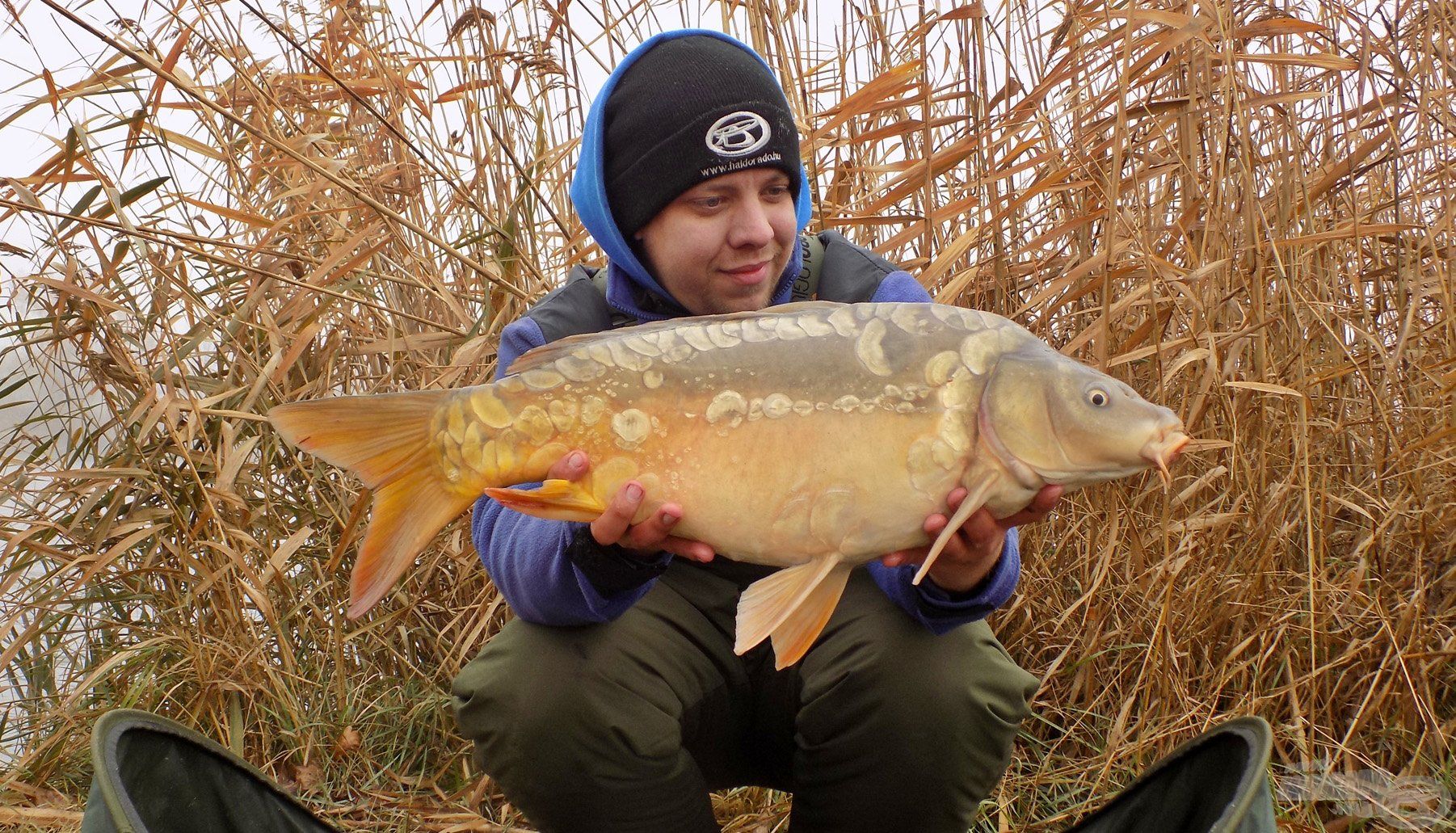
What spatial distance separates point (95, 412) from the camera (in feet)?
7.75

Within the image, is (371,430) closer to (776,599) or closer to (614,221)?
(776,599)

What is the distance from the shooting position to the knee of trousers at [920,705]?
57.9 inches

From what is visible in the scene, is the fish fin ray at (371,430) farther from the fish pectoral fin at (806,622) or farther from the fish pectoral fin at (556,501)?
the fish pectoral fin at (806,622)

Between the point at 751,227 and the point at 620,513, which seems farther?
the point at 751,227

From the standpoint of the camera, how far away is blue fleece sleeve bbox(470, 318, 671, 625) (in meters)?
1.41

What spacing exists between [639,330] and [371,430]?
269 millimetres

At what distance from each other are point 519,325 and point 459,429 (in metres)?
0.45

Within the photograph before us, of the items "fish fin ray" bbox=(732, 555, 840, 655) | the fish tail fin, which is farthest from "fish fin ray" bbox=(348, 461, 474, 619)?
"fish fin ray" bbox=(732, 555, 840, 655)

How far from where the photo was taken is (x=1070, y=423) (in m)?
1.11

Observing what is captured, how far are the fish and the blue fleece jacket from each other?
0.19 m

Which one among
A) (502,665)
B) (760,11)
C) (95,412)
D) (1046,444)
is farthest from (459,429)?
(95,412)

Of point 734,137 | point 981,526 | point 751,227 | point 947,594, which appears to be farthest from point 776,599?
point 734,137

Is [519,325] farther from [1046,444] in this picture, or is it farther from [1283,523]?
[1283,523]

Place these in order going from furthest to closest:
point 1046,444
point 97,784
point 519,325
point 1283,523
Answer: point 1283,523 → point 519,325 → point 97,784 → point 1046,444
